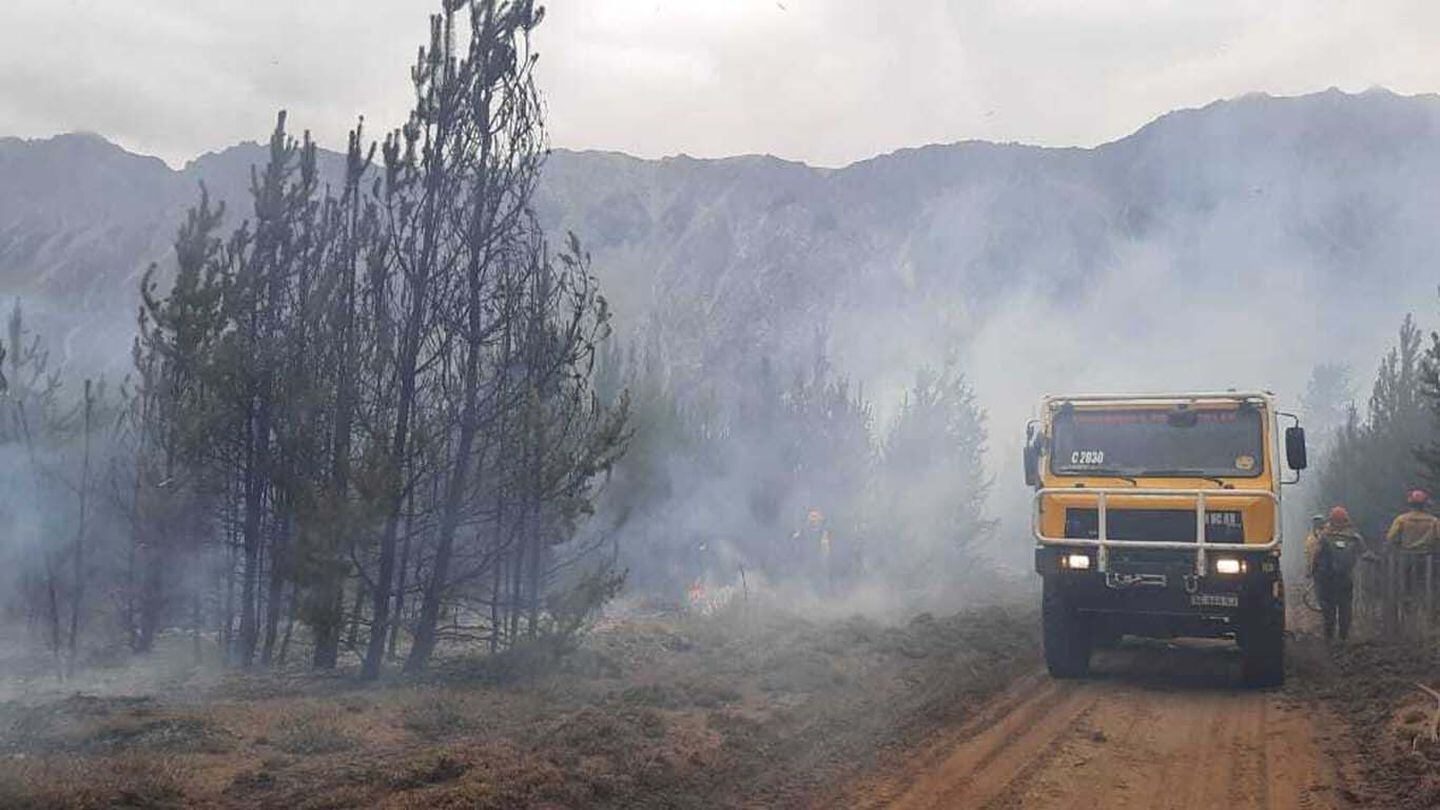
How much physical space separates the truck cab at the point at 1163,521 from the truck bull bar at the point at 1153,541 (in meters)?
0.01

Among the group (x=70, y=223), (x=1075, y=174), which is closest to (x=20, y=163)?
(x=70, y=223)

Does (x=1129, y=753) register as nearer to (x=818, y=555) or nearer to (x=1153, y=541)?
(x=1153, y=541)

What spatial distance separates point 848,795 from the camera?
297 inches

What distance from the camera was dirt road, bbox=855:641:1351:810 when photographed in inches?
298

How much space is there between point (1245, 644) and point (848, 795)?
6.01 meters

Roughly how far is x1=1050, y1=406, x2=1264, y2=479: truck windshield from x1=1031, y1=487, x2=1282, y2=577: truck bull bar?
0.38 metres

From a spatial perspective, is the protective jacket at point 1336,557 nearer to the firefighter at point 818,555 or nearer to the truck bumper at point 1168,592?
the truck bumper at point 1168,592

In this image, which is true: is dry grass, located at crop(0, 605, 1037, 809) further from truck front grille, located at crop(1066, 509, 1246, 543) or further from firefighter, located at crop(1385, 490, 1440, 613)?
firefighter, located at crop(1385, 490, 1440, 613)

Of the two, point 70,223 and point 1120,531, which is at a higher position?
point 70,223

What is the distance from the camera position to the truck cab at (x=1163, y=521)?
11336 mm

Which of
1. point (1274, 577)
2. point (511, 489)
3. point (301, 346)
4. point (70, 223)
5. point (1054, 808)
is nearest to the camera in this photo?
point (1054, 808)

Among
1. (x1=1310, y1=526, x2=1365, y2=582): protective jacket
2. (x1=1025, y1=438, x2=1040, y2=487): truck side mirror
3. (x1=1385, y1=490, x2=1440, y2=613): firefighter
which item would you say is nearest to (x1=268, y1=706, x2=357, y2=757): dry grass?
(x1=1025, y1=438, x2=1040, y2=487): truck side mirror

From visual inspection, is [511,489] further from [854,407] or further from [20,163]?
[20,163]

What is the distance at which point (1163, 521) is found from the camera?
11633mm
